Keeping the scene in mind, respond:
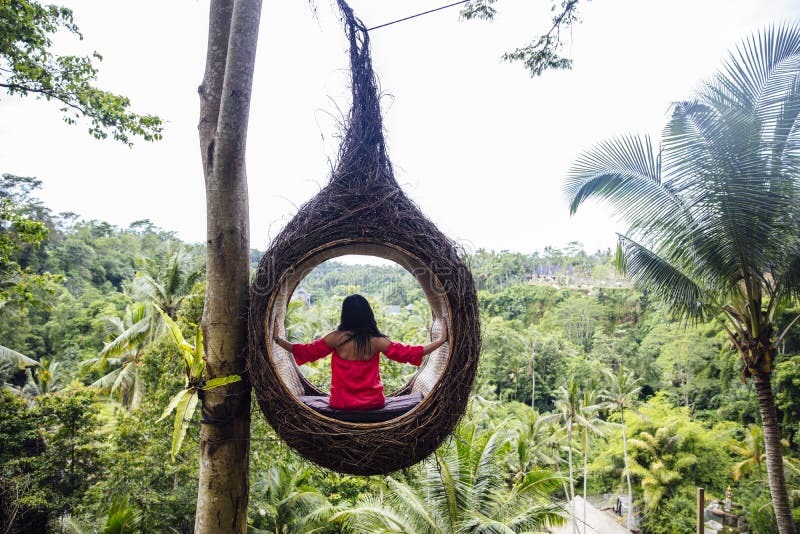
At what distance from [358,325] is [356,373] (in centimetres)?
34

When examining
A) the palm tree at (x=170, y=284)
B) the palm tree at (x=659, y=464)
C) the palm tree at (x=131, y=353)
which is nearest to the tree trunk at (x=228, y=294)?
the palm tree at (x=131, y=353)

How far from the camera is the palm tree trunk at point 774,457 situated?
6.70 meters

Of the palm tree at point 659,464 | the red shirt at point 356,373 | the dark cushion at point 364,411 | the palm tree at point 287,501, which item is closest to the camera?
the dark cushion at point 364,411

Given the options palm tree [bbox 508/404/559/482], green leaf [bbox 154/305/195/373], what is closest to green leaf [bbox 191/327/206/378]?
green leaf [bbox 154/305/195/373]

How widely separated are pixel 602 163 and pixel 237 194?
667 centimetres

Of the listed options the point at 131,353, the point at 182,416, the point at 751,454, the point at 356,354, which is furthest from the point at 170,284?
the point at 751,454

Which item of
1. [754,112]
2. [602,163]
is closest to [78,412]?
[602,163]

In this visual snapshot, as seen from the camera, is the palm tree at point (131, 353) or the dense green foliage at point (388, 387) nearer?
the dense green foliage at point (388, 387)

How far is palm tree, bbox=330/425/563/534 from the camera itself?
27.0 feet

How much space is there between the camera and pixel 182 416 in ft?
7.89

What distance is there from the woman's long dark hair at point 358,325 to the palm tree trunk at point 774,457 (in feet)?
21.6

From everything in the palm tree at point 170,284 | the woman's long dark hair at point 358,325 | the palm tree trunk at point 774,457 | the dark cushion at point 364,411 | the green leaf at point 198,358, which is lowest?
the palm tree trunk at point 774,457

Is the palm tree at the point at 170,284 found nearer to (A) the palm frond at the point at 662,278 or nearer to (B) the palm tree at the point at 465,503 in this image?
(B) the palm tree at the point at 465,503

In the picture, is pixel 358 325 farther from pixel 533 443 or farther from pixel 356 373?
pixel 533 443
